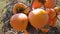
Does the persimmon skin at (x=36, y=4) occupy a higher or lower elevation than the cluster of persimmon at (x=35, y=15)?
higher

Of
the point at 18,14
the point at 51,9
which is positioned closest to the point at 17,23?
the point at 18,14

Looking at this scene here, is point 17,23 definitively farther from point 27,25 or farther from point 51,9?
point 51,9

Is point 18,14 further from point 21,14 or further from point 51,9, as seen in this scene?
point 51,9

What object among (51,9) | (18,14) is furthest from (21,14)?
(51,9)

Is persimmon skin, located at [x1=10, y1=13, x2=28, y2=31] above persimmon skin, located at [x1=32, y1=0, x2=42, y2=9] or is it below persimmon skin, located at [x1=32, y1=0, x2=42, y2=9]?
below

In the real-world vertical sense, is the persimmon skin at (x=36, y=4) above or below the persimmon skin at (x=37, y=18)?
above
